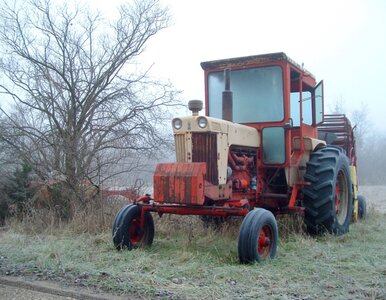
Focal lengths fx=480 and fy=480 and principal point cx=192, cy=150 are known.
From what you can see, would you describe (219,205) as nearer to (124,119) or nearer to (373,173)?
(124,119)

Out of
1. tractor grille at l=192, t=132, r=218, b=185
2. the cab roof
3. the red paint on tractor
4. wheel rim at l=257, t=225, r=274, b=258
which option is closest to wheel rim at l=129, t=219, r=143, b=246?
the red paint on tractor

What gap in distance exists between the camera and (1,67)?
37.3 feet

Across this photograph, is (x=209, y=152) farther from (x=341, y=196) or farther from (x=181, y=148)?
(x=341, y=196)

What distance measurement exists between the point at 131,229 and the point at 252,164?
2.11 meters

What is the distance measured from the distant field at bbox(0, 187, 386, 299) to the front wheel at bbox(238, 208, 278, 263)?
0.47 feet

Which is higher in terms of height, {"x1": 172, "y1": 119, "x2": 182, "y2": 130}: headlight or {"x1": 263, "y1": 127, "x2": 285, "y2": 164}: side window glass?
{"x1": 172, "y1": 119, "x2": 182, "y2": 130}: headlight

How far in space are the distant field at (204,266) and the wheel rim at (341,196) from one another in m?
0.70

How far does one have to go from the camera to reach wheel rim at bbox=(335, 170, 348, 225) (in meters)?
8.54

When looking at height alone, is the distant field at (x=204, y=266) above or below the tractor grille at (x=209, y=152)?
below

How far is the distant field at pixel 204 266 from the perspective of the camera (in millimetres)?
4645

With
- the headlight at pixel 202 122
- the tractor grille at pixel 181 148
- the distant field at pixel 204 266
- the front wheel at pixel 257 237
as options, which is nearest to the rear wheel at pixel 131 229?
the distant field at pixel 204 266

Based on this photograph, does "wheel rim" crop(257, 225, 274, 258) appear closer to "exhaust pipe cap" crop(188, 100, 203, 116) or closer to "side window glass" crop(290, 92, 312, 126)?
"exhaust pipe cap" crop(188, 100, 203, 116)

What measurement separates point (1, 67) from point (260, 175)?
280 inches

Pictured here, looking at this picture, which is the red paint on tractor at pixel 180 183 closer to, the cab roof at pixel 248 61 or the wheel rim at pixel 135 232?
the wheel rim at pixel 135 232
